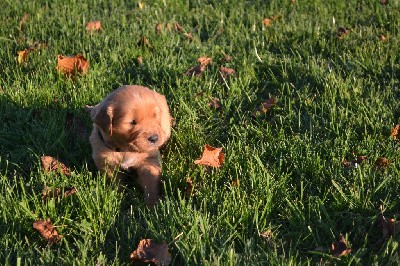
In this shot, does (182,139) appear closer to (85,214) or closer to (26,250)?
(85,214)

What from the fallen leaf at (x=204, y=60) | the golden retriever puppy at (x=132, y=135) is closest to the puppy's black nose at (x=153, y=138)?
the golden retriever puppy at (x=132, y=135)

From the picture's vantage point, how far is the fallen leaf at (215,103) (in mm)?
4352

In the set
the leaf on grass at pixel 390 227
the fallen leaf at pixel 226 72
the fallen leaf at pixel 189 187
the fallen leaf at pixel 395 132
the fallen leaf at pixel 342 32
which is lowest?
the fallen leaf at pixel 189 187

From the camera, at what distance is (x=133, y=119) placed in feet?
10.9

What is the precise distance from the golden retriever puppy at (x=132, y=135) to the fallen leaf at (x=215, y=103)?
0.87 meters

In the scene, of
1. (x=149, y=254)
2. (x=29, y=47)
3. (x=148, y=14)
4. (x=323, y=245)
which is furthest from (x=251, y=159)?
(x=148, y=14)

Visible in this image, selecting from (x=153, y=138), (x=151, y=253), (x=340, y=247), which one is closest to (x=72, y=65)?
(x=153, y=138)

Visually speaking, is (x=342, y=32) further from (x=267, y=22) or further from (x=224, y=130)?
(x=224, y=130)

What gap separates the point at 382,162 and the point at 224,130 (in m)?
1.15

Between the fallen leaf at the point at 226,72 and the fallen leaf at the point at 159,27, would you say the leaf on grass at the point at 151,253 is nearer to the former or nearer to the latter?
the fallen leaf at the point at 226,72

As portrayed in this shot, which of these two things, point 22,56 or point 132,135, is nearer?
point 132,135

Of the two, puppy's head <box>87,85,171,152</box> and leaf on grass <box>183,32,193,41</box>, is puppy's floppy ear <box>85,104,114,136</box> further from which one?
leaf on grass <box>183,32,193,41</box>

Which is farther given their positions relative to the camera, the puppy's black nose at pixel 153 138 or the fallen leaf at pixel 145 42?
the fallen leaf at pixel 145 42

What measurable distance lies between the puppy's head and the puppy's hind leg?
13 centimetres
